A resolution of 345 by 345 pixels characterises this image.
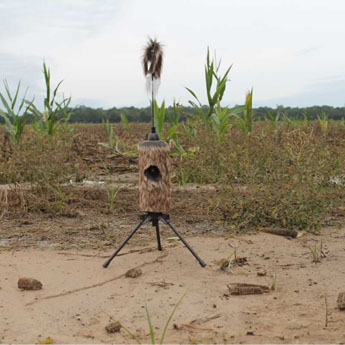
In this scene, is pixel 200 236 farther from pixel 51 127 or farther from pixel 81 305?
pixel 51 127

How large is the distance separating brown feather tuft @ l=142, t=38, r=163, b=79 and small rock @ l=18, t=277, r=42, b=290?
1.67m

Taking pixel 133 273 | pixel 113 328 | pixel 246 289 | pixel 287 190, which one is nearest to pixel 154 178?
pixel 133 273

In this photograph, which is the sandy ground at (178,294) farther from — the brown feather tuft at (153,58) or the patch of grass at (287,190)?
the brown feather tuft at (153,58)

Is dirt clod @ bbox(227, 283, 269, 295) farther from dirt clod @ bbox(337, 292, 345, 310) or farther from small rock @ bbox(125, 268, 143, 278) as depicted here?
small rock @ bbox(125, 268, 143, 278)

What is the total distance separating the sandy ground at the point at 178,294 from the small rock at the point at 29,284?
0.04m

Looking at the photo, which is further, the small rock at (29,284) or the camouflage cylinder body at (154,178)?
the camouflage cylinder body at (154,178)

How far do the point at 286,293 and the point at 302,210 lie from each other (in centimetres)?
154

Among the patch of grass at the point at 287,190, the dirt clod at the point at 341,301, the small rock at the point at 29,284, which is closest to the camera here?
the dirt clod at the point at 341,301

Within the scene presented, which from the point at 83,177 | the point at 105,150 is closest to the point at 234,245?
the point at 83,177

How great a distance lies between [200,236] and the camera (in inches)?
166

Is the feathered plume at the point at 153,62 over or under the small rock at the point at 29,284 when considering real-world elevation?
over

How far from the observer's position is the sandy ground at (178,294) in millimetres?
2490

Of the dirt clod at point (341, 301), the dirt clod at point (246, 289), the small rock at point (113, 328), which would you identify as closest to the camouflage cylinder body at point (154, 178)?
the dirt clod at point (246, 289)

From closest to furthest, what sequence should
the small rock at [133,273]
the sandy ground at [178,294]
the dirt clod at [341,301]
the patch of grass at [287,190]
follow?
the sandy ground at [178,294]
the dirt clod at [341,301]
the small rock at [133,273]
the patch of grass at [287,190]
